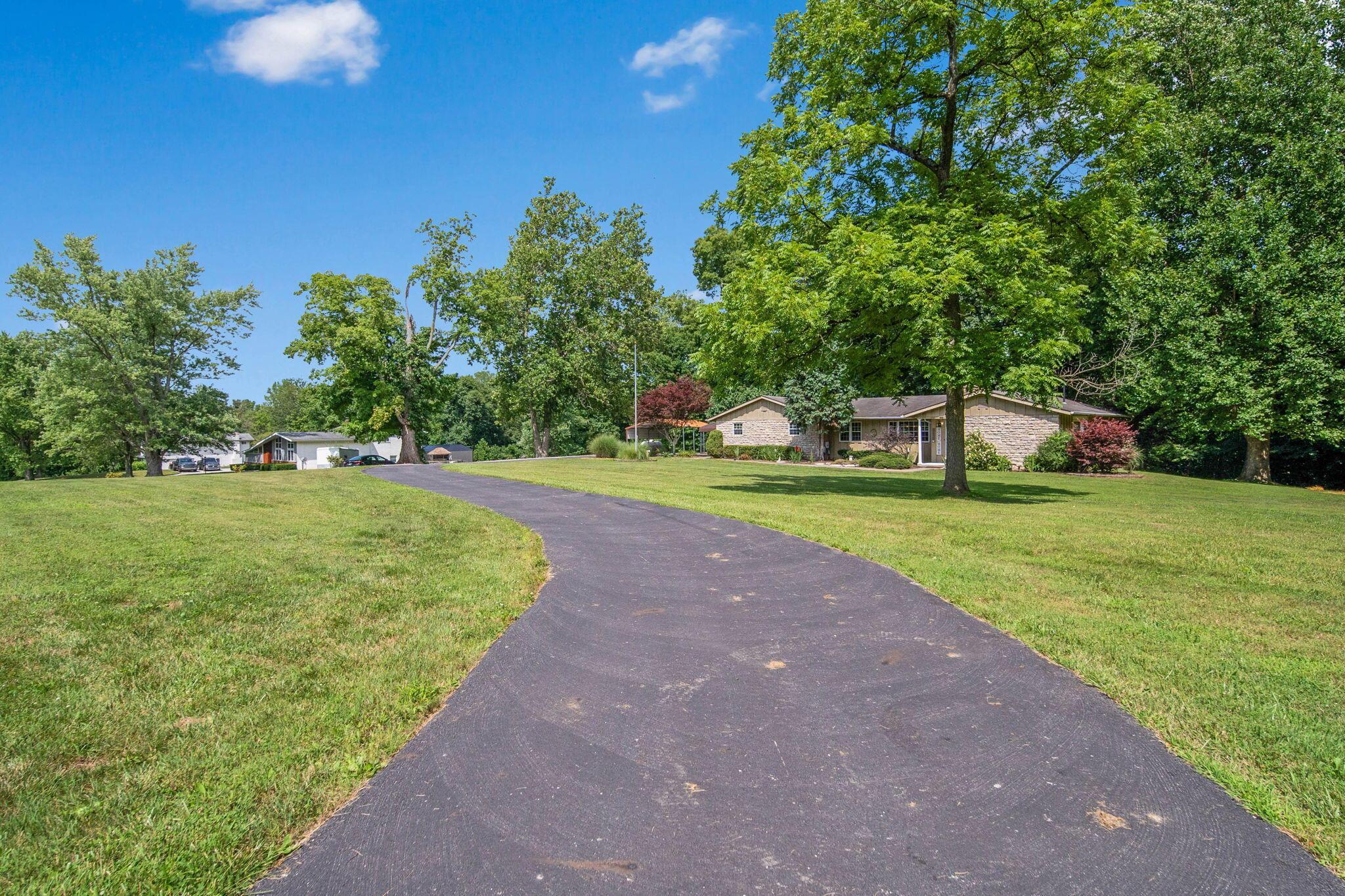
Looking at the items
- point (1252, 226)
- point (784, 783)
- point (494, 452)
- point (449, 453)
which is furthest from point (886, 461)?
point (449, 453)

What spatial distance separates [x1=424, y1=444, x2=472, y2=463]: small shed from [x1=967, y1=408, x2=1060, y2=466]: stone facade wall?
4716 centimetres

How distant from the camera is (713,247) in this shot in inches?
2197

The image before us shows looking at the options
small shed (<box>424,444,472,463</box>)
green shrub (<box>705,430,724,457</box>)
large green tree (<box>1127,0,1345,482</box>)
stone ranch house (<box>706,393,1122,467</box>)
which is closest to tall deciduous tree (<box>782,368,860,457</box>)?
stone ranch house (<box>706,393,1122,467</box>)

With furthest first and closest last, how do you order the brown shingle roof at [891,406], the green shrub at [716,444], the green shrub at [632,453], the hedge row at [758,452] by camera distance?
the green shrub at [716,444], the green shrub at [632,453], the hedge row at [758,452], the brown shingle roof at [891,406]

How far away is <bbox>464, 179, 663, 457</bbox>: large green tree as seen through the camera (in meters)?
44.1

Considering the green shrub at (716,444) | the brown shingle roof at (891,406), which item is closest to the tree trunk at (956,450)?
the brown shingle roof at (891,406)

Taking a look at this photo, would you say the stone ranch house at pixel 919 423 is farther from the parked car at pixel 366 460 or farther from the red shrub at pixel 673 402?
the parked car at pixel 366 460

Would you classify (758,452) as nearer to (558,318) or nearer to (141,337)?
(558,318)

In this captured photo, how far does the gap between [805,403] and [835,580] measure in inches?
1257

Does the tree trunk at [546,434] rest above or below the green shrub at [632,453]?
above

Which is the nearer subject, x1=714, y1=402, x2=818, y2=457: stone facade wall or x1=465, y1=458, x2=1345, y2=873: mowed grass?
x1=465, y1=458, x2=1345, y2=873: mowed grass

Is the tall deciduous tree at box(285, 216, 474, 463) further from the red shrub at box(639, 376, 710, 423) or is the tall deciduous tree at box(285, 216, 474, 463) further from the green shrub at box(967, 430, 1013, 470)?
the green shrub at box(967, 430, 1013, 470)

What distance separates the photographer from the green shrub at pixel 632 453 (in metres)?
39.9

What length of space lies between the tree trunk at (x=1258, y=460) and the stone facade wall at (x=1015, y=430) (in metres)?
6.84
